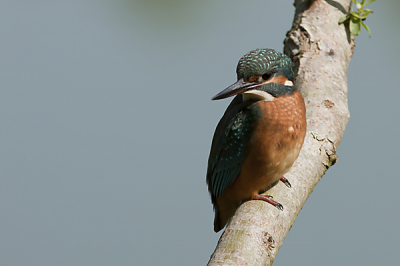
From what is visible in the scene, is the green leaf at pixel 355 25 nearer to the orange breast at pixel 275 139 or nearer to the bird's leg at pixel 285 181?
the orange breast at pixel 275 139

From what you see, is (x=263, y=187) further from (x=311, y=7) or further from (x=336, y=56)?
(x=311, y=7)

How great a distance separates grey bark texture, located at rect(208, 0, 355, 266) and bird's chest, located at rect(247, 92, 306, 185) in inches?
4.9

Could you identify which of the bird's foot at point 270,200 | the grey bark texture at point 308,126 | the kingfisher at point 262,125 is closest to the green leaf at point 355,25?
the grey bark texture at point 308,126

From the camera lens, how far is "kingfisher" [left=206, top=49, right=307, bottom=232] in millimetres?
2189

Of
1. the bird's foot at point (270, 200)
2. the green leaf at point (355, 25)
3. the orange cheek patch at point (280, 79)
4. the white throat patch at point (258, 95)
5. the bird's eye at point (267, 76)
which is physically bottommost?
the bird's foot at point (270, 200)

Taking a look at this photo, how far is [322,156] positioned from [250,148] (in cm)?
43

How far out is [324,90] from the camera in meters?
2.68

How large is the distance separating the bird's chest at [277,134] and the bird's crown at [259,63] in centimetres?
18

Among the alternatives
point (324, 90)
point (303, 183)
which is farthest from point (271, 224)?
point (324, 90)

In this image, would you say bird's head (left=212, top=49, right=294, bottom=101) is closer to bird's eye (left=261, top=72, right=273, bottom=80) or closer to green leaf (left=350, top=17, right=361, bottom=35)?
bird's eye (left=261, top=72, right=273, bottom=80)

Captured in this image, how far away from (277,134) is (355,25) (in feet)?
4.20

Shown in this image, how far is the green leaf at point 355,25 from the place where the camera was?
304cm

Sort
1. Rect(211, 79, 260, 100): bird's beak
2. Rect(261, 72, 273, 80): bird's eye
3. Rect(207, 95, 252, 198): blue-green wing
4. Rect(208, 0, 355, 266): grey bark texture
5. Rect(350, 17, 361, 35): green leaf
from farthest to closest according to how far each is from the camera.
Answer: Rect(350, 17, 361, 35): green leaf < Rect(207, 95, 252, 198): blue-green wing < Rect(261, 72, 273, 80): bird's eye < Rect(211, 79, 260, 100): bird's beak < Rect(208, 0, 355, 266): grey bark texture

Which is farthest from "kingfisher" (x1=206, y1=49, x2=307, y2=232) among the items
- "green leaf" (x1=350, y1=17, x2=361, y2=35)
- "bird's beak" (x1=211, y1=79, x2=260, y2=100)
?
"green leaf" (x1=350, y1=17, x2=361, y2=35)
